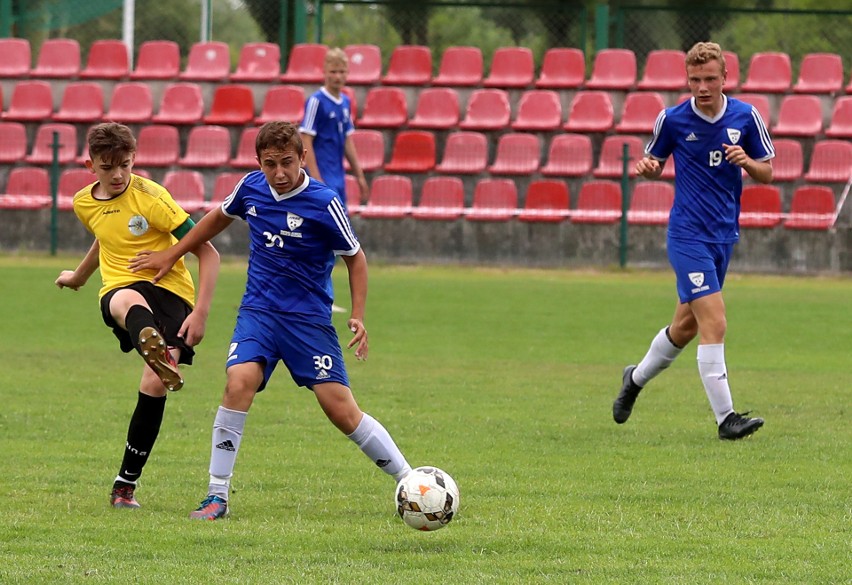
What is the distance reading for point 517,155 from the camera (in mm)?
21391

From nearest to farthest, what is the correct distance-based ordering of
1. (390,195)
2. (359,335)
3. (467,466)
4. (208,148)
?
(359,335)
(467,466)
(390,195)
(208,148)

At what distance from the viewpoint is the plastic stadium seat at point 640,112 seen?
2141cm

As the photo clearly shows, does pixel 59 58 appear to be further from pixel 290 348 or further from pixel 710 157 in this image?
pixel 290 348

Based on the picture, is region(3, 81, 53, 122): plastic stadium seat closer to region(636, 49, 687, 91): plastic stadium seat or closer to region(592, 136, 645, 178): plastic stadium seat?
region(592, 136, 645, 178): plastic stadium seat

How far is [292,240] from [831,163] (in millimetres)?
15958

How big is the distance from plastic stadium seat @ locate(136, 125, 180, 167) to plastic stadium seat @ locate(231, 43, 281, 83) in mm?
1751

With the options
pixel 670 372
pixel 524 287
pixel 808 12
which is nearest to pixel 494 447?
pixel 670 372

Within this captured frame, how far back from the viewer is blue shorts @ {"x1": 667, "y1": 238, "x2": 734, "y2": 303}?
25.9 feet

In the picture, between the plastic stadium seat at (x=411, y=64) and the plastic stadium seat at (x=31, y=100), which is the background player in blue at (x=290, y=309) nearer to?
the plastic stadium seat at (x=411, y=64)

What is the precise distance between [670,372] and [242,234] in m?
10.4

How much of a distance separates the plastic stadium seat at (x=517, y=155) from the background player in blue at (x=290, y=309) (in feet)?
51.0

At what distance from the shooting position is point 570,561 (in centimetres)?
494

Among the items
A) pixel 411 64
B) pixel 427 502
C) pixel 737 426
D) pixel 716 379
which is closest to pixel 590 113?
pixel 411 64

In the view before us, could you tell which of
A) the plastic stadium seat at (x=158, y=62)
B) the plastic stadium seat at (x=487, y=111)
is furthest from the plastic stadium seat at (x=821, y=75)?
the plastic stadium seat at (x=158, y=62)
